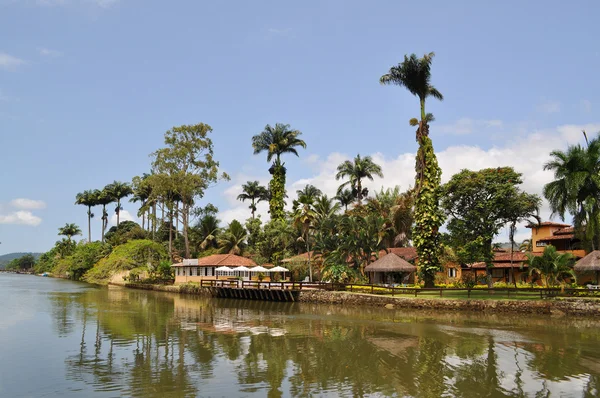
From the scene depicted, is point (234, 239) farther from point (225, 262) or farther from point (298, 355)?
point (298, 355)

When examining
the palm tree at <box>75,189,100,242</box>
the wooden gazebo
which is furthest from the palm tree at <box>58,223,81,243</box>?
the wooden gazebo

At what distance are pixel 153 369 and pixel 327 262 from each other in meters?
33.3

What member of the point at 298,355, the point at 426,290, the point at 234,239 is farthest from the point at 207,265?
the point at 298,355

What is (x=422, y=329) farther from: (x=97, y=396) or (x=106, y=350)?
(x=97, y=396)

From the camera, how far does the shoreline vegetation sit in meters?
41.4

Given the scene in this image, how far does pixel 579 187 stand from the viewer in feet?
133

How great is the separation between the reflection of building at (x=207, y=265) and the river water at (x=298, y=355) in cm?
2624

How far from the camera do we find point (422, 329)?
28797 millimetres

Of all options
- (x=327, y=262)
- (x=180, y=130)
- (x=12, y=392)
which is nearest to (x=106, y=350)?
(x=12, y=392)

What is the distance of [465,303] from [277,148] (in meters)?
41.2

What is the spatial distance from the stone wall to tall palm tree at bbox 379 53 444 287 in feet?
14.3

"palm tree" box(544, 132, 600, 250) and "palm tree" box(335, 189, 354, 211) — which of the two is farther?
"palm tree" box(335, 189, 354, 211)

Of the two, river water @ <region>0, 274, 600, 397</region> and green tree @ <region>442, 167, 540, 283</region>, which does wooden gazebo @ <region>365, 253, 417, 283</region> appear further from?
river water @ <region>0, 274, 600, 397</region>

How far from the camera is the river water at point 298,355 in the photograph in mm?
16062
